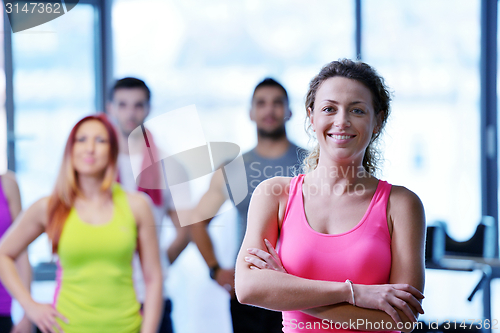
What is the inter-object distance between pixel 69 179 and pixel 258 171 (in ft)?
2.74

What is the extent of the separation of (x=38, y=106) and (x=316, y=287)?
67.9 inches

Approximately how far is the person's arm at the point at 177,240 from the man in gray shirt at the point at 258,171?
0.04m

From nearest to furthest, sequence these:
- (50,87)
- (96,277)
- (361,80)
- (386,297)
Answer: (386,297), (361,80), (96,277), (50,87)

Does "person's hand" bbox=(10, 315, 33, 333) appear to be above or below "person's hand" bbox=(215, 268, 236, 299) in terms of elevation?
below

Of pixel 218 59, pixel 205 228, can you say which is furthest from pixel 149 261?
pixel 218 59

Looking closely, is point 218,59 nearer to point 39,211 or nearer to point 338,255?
point 39,211

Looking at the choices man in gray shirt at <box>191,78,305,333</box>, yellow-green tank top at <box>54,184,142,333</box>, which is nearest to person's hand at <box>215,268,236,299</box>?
man in gray shirt at <box>191,78,305,333</box>

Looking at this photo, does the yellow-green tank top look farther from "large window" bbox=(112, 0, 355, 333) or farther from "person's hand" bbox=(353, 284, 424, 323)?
"person's hand" bbox=(353, 284, 424, 323)

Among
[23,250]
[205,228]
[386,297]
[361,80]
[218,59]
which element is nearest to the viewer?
[386,297]

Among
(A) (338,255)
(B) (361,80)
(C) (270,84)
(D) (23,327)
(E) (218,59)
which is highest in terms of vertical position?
(E) (218,59)

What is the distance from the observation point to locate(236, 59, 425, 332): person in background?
1122 millimetres

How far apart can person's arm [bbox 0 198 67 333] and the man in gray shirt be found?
0.68 meters

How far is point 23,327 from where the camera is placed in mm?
1910

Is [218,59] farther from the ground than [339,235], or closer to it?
farther from the ground
